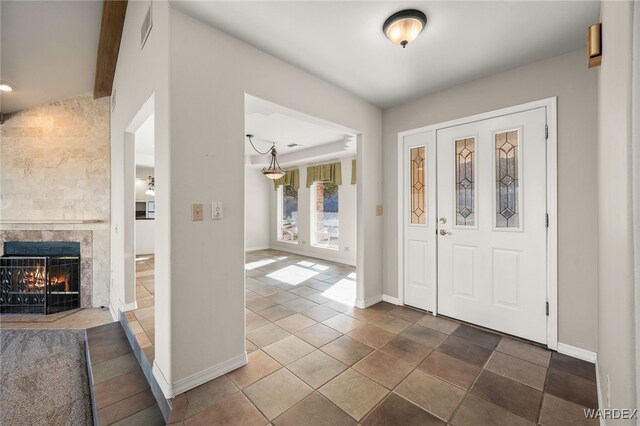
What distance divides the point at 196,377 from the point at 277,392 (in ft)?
1.93

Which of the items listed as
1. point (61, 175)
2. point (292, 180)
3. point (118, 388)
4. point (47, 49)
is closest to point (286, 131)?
point (292, 180)

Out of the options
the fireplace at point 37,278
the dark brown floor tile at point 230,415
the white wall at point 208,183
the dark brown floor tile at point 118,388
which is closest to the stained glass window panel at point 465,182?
the white wall at point 208,183

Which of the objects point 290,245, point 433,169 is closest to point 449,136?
point 433,169

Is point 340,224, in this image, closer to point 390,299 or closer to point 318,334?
point 390,299

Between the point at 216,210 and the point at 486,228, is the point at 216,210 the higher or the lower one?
the higher one

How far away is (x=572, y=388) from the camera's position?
72.6 inches

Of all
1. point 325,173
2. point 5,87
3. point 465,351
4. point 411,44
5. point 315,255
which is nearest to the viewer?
point 411,44

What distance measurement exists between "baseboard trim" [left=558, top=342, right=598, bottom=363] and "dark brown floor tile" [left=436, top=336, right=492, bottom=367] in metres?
0.60

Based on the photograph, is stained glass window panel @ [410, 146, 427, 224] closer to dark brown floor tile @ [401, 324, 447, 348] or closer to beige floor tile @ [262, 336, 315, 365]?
dark brown floor tile @ [401, 324, 447, 348]

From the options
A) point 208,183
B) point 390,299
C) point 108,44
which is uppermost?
point 108,44

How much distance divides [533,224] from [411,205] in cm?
122

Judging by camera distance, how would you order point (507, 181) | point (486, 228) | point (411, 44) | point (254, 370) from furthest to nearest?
point (486, 228), point (507, 181), point (411, 44), point (254, 370)

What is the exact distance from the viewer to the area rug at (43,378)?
6.12ft

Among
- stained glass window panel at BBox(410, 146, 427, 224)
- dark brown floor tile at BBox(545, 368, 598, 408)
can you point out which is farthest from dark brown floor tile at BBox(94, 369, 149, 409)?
stained glass window panel at BBox(410, 146, 427, 224)
